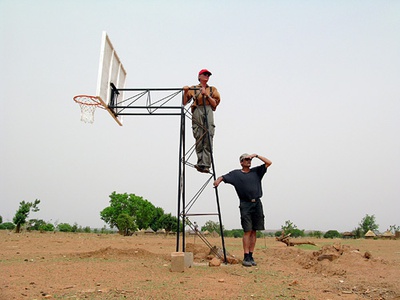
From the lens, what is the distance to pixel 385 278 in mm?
6129

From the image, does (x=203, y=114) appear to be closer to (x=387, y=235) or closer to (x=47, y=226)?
(x=387, y=235)

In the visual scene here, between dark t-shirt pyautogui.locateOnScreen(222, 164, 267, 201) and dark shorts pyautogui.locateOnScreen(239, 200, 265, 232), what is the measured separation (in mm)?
143

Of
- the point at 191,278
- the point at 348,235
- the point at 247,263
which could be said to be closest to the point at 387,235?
the point at 348,235

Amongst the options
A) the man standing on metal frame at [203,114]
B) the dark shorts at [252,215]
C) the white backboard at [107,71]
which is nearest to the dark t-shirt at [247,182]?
the dark shorts at [252,215]

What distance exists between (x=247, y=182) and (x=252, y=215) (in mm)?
677

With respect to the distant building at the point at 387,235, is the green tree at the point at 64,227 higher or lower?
higher

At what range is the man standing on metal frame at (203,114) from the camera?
784 cm

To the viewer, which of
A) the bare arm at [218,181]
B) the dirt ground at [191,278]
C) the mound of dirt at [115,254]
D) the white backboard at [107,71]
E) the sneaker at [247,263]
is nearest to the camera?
the dirt ground at [191,278]

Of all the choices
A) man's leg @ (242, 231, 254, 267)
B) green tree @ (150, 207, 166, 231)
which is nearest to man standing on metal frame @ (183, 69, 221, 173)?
man's leg @ (242, 231, 254, 267)

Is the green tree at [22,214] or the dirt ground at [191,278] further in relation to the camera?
the green tree at [22,214]

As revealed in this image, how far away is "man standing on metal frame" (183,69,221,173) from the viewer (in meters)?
7.84

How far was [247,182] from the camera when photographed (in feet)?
23.4

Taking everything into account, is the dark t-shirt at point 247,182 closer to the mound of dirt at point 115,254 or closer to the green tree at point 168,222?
the mound of dirt at point 115,254

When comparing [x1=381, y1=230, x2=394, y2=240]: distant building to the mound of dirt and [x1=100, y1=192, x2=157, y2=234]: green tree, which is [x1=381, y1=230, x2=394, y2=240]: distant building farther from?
[x1=100, y1=192, x2=157, y2=234]: green tree
